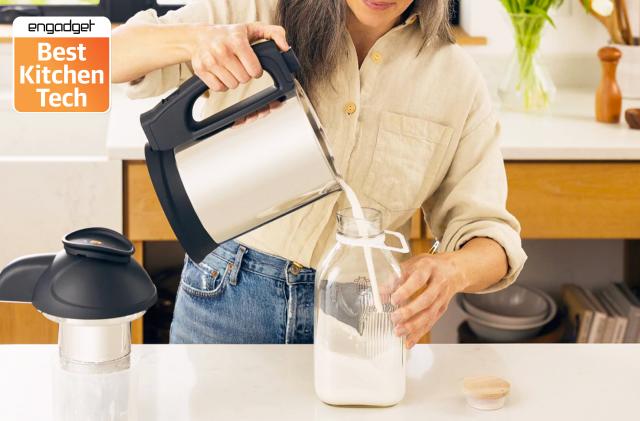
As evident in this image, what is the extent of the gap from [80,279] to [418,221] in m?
1.23

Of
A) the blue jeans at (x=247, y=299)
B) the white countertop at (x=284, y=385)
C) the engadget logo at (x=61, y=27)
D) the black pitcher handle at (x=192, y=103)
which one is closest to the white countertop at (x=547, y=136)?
the engadget logo at (x=61, y=27)

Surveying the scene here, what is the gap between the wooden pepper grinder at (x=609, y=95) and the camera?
7.86 feet

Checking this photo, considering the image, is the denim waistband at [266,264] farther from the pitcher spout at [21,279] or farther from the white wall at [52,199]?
the white wall at [52,199]

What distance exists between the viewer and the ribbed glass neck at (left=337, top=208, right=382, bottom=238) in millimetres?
1074

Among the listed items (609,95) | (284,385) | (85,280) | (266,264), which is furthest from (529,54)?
(85,280)

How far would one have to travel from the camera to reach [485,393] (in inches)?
43.8

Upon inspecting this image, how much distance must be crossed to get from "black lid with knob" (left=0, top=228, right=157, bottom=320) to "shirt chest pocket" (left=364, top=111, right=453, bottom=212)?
1.45 feet

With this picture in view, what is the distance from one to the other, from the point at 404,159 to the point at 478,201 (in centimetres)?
13

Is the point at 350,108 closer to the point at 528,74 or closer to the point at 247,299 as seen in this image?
the point at 247,299

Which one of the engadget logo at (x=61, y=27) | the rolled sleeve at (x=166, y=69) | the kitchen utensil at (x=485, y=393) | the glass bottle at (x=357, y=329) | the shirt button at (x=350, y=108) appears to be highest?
the rolled sleeve at (x=166, y=69)

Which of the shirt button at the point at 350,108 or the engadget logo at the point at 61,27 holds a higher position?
the shirt button at the point at 350,108

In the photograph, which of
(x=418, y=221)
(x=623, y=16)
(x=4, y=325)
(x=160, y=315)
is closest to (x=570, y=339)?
(x=418, y=221)

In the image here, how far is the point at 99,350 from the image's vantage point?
1.14 metres

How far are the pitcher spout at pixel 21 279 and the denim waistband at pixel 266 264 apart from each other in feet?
1.33
